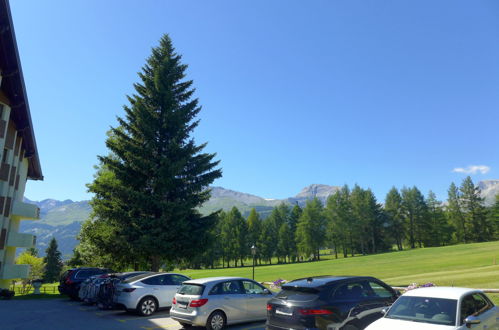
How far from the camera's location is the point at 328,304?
7.05m

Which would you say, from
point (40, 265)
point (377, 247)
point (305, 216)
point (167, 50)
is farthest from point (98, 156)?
point (377, 247)

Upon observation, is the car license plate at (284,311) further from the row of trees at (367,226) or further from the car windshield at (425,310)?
the row of trees at (367,226)

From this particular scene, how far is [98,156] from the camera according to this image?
74.4 ft

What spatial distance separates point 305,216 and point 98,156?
214 feet

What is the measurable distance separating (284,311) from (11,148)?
2696 centimetres

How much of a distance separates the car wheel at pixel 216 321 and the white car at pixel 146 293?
3.94 m

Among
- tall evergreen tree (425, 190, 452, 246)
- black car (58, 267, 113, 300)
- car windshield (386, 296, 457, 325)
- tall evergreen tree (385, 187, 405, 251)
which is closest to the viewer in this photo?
car windshield (386, 296, 457, 325)

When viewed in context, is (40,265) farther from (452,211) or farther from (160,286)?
(452,211)

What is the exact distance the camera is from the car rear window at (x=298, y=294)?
23.7ft

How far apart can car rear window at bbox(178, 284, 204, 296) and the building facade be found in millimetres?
18603

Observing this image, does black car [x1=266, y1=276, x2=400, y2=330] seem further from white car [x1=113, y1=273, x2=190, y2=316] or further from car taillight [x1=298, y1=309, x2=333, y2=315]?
white car [x1=113, y1=273, x2=190, y2=316]

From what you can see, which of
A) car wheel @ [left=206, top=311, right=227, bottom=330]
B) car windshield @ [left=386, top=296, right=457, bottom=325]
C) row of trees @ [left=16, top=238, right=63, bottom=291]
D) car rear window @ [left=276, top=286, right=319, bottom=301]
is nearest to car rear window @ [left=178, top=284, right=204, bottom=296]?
car wheel @ [left=206, top=311, right=227, bottom=330]

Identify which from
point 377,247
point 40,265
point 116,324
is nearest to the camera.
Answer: point 116,324

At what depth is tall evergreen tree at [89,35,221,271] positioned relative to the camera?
2111 centimetres
